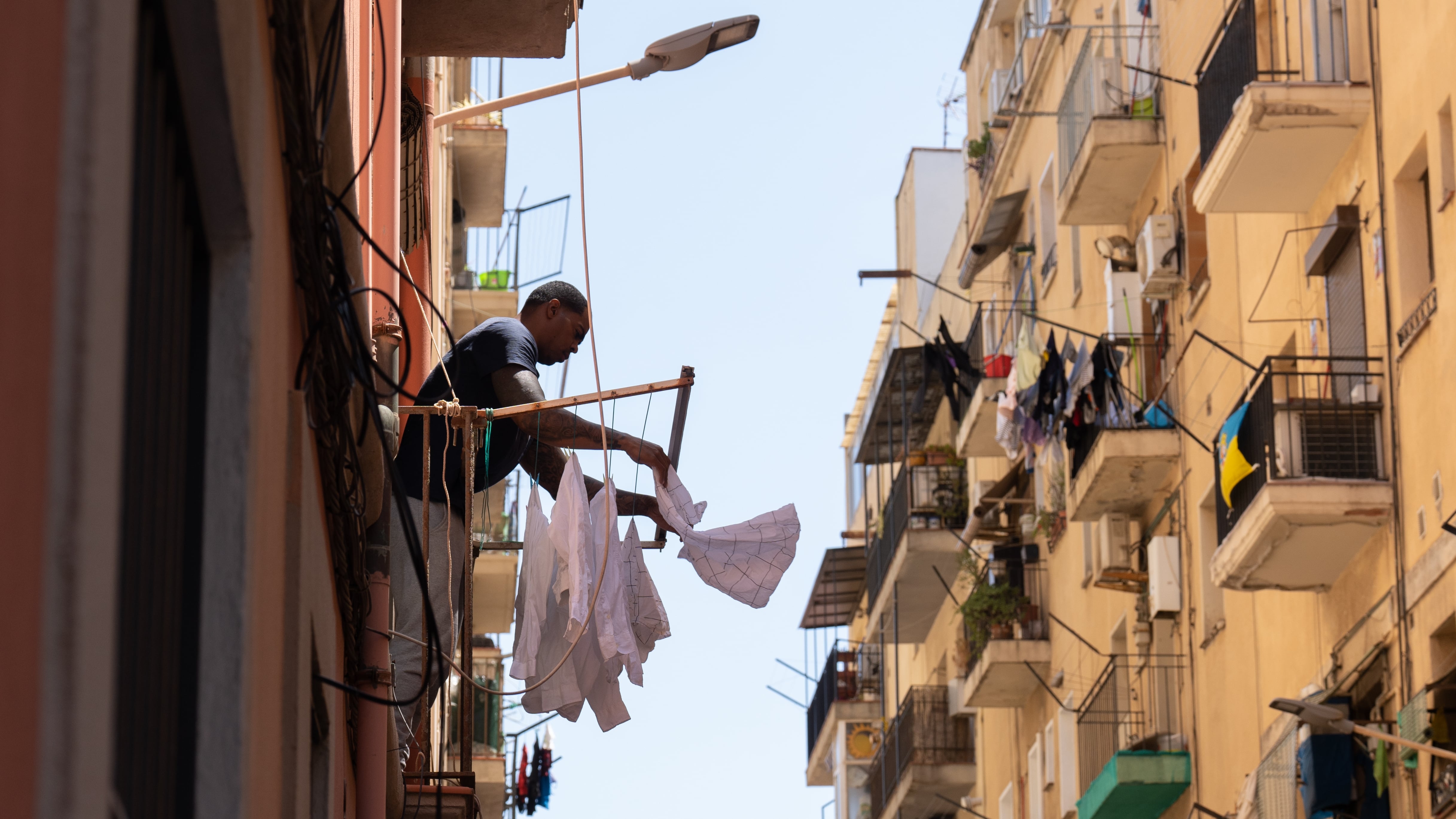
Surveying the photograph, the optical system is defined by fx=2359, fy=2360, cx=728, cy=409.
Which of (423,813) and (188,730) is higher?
(188,730)

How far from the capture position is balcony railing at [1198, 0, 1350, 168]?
15.9m

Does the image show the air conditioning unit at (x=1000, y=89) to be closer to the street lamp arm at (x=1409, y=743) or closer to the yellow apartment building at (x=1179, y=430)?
the yellow apartment building at (x=1179, y=430)

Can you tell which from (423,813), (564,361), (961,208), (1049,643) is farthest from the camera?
(961,208)

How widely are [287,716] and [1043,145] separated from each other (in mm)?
23453

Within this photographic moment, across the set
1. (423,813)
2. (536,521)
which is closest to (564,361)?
(536,521)

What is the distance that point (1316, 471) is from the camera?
15.4 metres

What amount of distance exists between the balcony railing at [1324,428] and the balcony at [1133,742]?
17.5 feet

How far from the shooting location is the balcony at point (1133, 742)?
20.7 meters

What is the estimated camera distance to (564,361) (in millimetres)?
9039

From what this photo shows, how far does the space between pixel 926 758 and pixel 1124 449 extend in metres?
13.5

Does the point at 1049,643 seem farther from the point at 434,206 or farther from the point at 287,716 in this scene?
the point at 287,716

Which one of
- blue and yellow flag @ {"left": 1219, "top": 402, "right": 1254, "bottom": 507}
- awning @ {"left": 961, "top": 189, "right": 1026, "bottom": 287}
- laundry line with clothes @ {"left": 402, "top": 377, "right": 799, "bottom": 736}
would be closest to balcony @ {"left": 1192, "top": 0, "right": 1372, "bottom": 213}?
blue and yellow flag @ {"left": 1219, "top": 402, "right": 1254, "bottom": 507}

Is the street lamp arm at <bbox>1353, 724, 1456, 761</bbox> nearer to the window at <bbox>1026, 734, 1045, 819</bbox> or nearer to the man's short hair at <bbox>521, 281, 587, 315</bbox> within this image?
the man's short hair at <bbox>521, 281, 587, 315</bbox>

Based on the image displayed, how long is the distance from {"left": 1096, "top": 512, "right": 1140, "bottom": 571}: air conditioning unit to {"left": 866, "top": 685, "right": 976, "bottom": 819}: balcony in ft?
34.9
